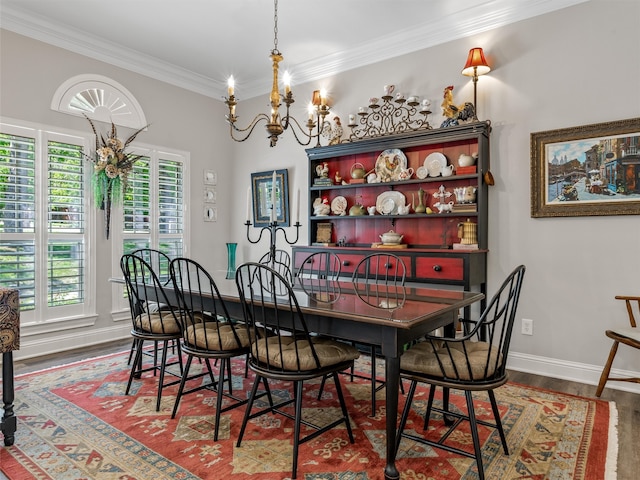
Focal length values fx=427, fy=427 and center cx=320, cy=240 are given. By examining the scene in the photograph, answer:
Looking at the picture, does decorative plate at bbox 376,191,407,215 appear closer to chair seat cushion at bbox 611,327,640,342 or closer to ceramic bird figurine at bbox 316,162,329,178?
ceramic bird figurine at bbox 316,162,329,178

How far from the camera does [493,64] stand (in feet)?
11.8

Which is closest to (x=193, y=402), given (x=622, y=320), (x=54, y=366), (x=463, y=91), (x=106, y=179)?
(x=54, y=366)

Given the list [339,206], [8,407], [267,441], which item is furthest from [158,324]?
[339,206]

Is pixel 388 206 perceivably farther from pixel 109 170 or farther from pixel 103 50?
pixel 103 50

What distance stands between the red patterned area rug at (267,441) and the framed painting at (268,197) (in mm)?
2484

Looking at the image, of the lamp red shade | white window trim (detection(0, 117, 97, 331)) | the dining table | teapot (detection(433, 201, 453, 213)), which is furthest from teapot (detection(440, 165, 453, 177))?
white window trim (detection(0, 117, 97, 331))

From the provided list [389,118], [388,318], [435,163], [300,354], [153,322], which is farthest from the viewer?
[389,118]

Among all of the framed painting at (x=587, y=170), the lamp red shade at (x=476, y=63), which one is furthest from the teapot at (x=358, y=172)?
the framed painting at (x=587, y=170)

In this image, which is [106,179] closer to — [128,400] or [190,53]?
[190,53]

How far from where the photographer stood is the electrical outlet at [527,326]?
3.44m

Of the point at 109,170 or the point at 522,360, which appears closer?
the point at 522,360

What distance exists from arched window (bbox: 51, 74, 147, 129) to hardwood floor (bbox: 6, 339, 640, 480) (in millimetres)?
2249

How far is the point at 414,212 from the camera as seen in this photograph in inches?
155

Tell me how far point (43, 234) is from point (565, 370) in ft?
14.9
